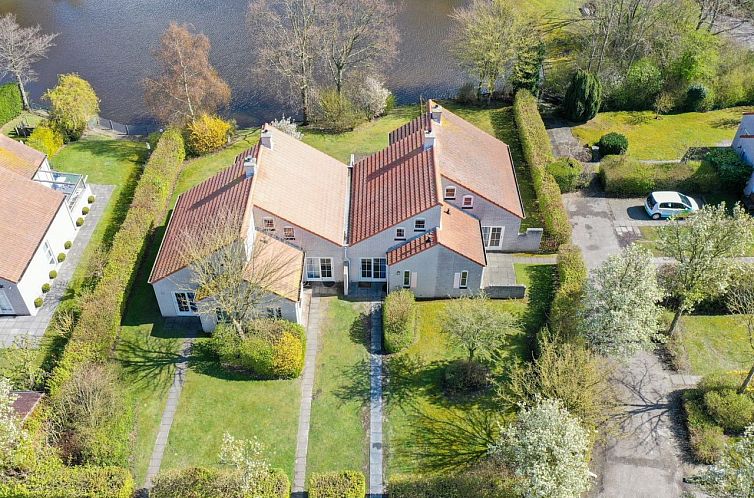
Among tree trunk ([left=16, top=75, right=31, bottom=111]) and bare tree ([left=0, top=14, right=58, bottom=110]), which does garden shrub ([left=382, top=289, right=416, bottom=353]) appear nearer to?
bare tree ([left=0, top=14, right=58, bottom=110])

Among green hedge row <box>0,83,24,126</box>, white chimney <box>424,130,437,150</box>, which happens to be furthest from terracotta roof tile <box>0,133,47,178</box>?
Answer: white chimney <box>424,130,437,150</box>

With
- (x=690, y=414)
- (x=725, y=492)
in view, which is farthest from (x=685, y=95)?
(x=725, y=492)

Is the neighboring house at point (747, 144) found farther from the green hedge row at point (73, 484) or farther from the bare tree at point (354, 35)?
the green hedge row at point (73, 484)

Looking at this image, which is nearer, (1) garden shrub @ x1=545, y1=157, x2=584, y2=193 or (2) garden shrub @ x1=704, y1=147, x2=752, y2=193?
(2) garden shrub @ x1=704, y1=147, x2=752, y2=193

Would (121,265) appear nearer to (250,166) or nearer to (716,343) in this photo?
(250,166)

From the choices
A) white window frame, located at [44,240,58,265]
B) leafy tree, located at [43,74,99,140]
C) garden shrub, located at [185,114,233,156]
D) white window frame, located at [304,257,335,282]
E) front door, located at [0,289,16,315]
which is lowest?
front door, located at [0,289,16,315]

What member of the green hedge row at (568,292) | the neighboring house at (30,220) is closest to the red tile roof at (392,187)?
the green hedge row at (568,292)
